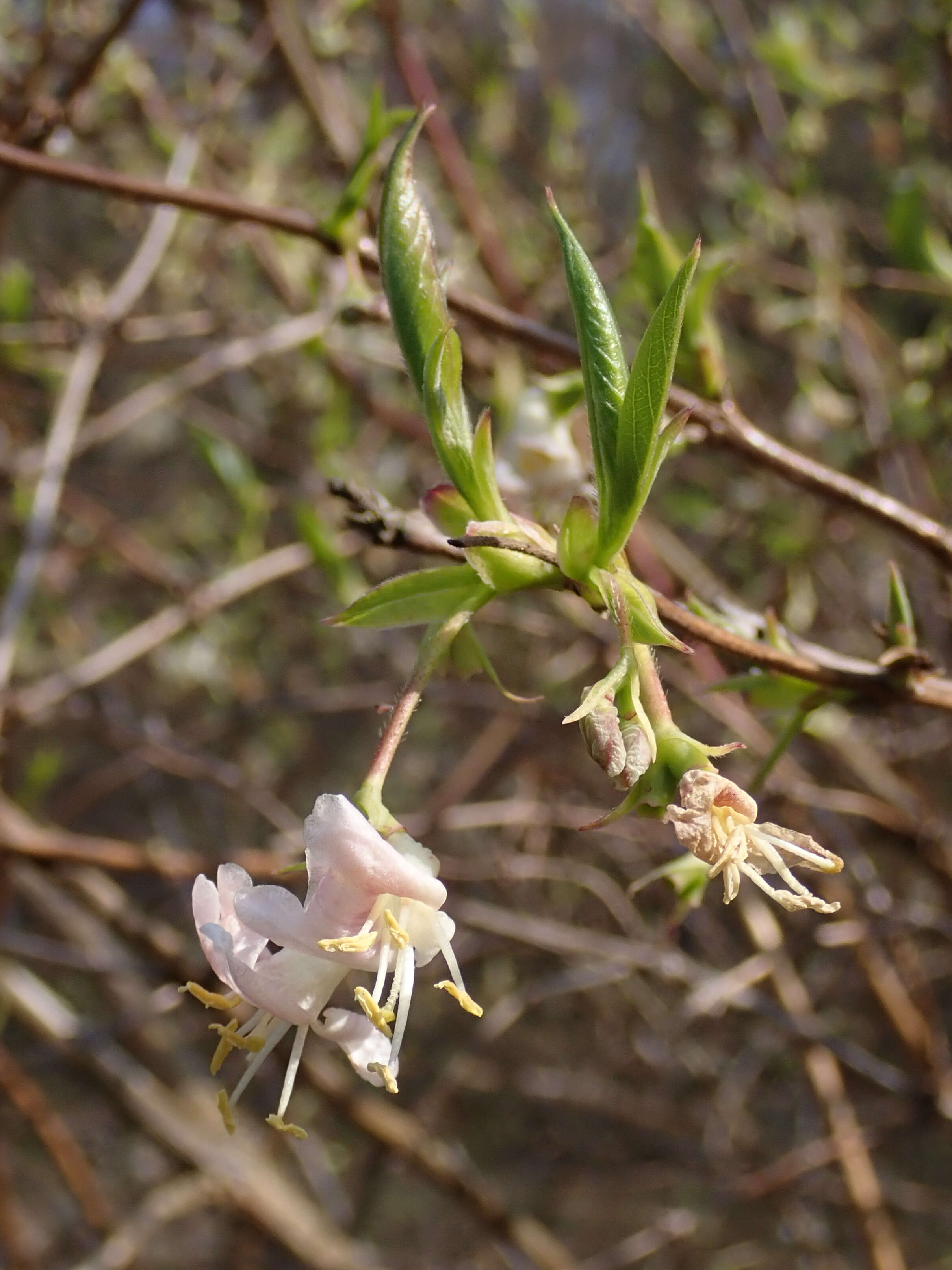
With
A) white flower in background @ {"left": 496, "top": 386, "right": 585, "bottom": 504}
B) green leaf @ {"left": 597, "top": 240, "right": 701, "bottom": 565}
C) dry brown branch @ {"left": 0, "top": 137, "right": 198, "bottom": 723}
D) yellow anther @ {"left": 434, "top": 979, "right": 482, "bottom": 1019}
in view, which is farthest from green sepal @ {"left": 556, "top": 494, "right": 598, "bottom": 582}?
dry brown branch @ {"left": 0, "top": 137, "right": 198, "bottom": 723}

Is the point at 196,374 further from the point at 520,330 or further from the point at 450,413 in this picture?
the point at 450,413

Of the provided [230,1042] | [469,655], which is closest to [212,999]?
[230,1042]

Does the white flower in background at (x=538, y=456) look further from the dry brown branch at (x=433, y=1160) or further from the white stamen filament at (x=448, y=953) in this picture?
the dry brown branch at (x=433, y=1160)

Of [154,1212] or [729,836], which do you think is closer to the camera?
[729,836]

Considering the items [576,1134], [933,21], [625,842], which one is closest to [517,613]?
Answer: [625,842]

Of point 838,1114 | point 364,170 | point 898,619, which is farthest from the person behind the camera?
point 838,1114

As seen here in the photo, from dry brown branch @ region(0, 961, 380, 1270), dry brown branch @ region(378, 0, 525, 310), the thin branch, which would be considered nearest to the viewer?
the thin branch

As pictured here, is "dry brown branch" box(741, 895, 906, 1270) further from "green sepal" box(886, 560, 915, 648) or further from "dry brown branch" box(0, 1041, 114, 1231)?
"dry brown branch" box(0, 1041, 114, 1231)

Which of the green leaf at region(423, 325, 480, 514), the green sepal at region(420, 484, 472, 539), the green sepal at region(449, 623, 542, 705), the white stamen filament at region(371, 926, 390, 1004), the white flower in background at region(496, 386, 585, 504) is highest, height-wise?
the green leaf at region(423, 325, 480, 514)
